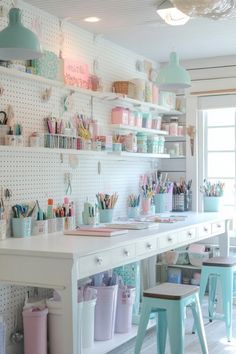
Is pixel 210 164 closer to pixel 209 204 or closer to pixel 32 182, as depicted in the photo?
pixel 209 204

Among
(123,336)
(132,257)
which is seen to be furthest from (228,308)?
(132,257)

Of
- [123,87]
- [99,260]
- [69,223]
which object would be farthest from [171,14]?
[99,260]

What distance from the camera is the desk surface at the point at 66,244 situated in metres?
2.70

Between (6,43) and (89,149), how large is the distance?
1.22m

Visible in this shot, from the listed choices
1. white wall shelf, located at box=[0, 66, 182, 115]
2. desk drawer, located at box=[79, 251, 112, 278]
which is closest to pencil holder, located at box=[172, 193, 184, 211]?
white wall shelf, located at box=[0, 66, 182, 115]

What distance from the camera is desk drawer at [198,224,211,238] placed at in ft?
13.6

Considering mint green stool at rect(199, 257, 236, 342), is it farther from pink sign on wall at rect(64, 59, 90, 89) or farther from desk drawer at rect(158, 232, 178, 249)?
pink sign on wall at rect(64, 59, 90, 89)

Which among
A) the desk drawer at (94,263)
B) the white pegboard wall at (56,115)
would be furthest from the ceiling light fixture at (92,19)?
the desk drawer at (94,263)

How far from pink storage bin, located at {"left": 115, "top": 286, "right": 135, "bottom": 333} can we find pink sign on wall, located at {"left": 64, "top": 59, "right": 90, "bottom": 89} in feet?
4.71

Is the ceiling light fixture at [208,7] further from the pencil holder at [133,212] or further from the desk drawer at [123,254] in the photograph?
the pencil holder at [133,212]

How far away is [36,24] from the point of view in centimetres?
351

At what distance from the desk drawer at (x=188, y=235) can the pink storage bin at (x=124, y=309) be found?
1.65 ft

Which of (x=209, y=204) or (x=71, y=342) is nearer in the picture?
(x=71, y=342)

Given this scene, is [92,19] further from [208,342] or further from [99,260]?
[208,342]
